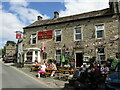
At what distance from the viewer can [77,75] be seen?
8078 millimetres

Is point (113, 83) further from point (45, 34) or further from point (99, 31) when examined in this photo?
point (45, 34)

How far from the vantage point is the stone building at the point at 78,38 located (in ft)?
45.3

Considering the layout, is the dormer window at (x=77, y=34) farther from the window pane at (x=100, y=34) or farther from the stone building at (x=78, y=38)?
the window pane at (x=100, y=34)

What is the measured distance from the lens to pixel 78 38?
15.9 metres

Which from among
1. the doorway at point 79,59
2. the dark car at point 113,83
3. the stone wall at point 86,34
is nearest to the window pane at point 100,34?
the stone wall at point 86,34

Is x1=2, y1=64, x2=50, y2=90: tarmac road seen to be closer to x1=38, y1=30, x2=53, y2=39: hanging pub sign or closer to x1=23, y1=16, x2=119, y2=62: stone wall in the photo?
x1=23, y1=16, x2=119, y2=62: stone wall

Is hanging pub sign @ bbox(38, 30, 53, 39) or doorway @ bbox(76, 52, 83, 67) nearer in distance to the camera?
doorway @ bbox(76, 52, 83, 67)

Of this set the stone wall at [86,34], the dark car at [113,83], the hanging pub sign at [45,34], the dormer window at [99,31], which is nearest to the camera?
the dark car at [113,83]

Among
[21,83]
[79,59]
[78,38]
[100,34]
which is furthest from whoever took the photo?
[78,38]

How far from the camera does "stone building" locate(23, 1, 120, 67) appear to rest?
13797 millimetres

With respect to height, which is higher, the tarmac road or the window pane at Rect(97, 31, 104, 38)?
the window pane at Rect(97, 31, 104, 38)

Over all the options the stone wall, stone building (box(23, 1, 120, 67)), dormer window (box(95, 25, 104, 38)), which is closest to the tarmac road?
stone building (box(23, 1, 120, 67))

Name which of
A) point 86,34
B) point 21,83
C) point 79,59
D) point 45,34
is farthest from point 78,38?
point 21,83

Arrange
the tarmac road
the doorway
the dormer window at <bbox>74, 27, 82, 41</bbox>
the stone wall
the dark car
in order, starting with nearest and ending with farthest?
the dark car, the tarmac road, the stone wall, the doorway, the dormer window at <bbox>74, 27, 82, 41</bbox>
